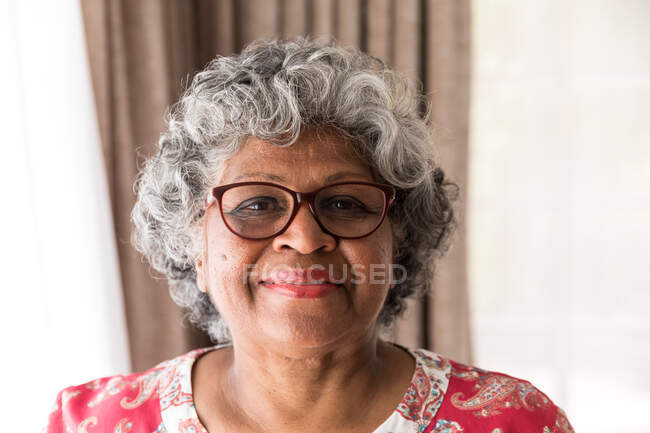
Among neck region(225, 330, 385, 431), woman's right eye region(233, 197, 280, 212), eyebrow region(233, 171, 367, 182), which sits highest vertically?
eyebrow region(233, 171, 367, 182)

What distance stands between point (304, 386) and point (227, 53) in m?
1.57

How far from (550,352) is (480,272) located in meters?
0.49

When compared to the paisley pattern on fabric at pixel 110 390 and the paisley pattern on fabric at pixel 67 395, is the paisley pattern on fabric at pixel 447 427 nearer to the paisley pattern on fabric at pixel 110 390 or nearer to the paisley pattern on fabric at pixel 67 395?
the paisley pattern on fabric at pixel 110 390

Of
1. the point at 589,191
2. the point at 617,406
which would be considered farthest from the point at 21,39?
the point at 617,406

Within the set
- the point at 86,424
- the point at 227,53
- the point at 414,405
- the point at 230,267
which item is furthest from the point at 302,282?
the point at 227,53

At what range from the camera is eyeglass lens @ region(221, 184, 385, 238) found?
1.10m

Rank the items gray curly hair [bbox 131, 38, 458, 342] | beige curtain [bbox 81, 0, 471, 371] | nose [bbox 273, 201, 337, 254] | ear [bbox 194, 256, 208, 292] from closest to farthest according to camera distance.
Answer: nose [bbox 273, 201, 337, 254] → gray curly hair [bbox 131, 38, 458, 342] → ear [bbox 194, 256, 208, 292] → beige curtain [bbox 81, 0, 471, 371]

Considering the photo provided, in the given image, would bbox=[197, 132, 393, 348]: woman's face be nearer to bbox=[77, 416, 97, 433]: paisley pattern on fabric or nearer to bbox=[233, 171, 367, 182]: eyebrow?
bbox=[233, 171, 367, 182]: eyebrow

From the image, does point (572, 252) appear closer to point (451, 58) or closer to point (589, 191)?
point (589, 191)

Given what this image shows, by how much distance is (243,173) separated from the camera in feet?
3.74

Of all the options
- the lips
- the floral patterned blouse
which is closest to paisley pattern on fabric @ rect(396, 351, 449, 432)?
the floral patterned blouse

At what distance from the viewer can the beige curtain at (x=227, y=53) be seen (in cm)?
191

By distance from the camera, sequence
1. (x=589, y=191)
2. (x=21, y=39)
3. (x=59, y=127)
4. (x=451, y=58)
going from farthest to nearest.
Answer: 1. (x=589, y=191)
2. (x=451, y=58)
3. (x=59, y=127)
4. (x=21, y=39)

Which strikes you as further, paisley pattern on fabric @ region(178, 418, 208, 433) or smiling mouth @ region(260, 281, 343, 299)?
paisley pattern on fabric @ region(178, 418, 208, 433)
